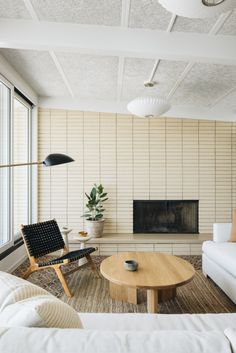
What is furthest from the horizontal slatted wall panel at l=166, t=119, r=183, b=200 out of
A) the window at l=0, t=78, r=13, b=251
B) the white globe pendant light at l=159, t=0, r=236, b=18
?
the white globe pendant light at l=159, t=0, r=236, b=18

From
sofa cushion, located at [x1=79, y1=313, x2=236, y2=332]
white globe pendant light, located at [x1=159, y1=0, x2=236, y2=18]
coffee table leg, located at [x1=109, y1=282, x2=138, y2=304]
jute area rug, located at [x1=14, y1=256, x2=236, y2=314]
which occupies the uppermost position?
white globe pendant light, located at [x1=159, y1=0, x2=236, y2=18]

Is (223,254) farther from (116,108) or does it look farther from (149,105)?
(116,108)

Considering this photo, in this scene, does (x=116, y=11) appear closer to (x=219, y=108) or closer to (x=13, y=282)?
(x=13, y=282)

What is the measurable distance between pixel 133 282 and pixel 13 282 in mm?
1170

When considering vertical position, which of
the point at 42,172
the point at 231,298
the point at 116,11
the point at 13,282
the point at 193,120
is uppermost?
the point at 116,11

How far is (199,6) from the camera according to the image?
1237 mm

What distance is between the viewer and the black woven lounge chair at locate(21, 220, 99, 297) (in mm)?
2824

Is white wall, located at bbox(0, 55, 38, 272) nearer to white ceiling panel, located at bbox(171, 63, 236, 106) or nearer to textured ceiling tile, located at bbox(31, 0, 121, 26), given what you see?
textured ceiling tile, located at bbox(31, 0, 121, 26)

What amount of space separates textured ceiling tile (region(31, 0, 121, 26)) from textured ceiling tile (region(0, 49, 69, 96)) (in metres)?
0.69

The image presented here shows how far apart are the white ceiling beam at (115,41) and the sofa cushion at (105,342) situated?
7.01 feet

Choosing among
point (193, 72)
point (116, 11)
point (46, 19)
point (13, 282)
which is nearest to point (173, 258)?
point (13, 282)

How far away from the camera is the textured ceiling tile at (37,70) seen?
278cm

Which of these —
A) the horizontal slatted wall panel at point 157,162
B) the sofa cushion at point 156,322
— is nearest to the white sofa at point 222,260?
the sofa cushion at point 156,322

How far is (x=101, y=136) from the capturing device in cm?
449
